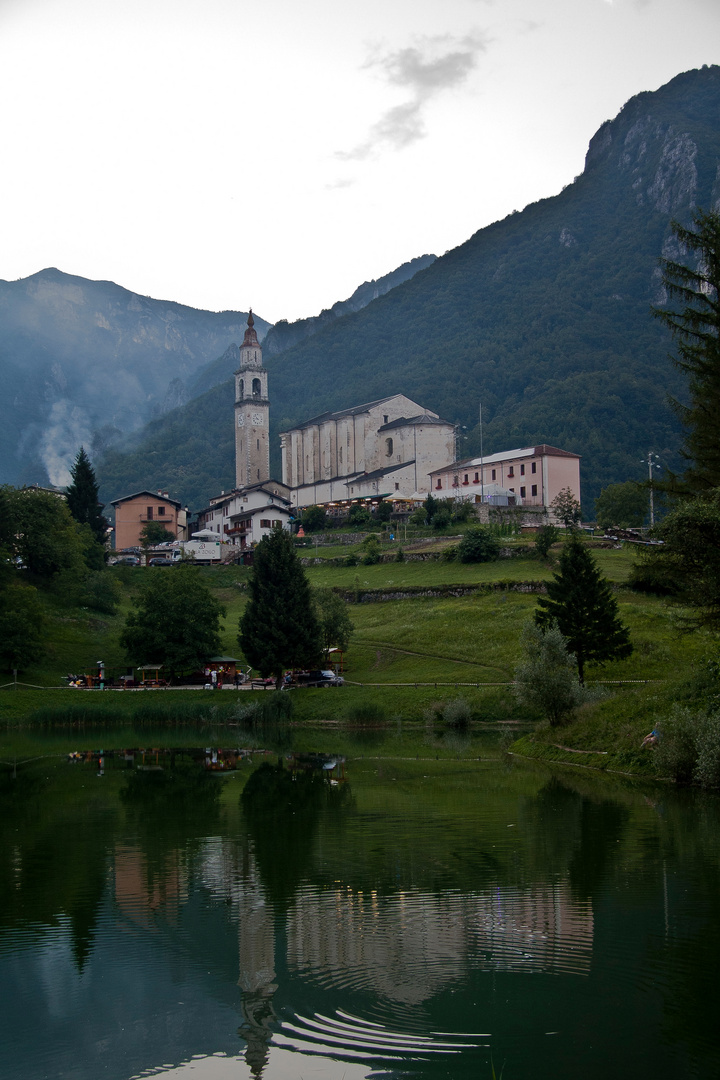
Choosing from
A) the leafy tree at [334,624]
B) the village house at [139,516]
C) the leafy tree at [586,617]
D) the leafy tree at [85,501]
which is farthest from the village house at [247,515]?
the leafy tree at [586,617]

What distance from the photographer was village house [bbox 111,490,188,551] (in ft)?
325

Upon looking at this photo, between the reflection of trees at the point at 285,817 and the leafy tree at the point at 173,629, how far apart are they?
789 inches

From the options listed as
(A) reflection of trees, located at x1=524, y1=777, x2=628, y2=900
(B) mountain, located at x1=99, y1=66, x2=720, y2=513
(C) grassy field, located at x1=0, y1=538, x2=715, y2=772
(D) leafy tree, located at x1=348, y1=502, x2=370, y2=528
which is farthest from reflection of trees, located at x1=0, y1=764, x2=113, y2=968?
(B) mountain, located at x1=99, y1=66, x2=720, y2=513

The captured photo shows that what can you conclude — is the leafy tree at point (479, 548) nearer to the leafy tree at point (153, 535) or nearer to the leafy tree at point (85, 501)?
the leafy tree at point (85, 501)

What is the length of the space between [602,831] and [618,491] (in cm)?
6280

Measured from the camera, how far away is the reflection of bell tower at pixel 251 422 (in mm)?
118750

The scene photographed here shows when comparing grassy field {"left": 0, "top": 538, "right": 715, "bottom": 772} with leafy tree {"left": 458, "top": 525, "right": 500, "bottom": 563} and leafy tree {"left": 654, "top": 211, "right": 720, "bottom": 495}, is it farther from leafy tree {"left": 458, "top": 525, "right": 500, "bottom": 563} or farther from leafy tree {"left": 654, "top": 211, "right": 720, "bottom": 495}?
leafy tree {"left": 654, "top": 211, "right": 720, "bottom": 495}

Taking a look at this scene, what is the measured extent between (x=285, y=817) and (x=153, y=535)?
75.6m

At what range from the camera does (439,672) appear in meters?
46.3

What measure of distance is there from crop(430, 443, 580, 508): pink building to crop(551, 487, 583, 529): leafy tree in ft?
5.99

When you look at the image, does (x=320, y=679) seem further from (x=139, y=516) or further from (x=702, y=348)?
(x=139, y=516)

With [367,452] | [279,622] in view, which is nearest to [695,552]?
[279,622]

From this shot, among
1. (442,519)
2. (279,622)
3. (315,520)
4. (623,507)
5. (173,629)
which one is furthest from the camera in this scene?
(315,520)

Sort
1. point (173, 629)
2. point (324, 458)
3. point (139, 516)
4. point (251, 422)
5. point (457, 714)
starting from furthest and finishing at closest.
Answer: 1. point (251, 422)
2. point (324, 458)
3. point (139, 516)
4. point (173, 629)
5. point (457, 714)
